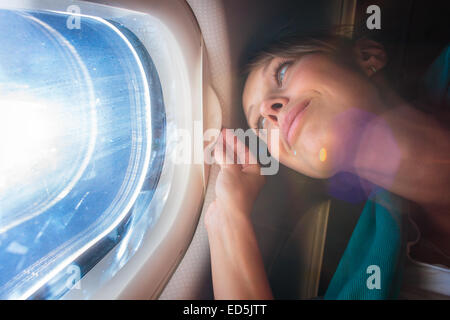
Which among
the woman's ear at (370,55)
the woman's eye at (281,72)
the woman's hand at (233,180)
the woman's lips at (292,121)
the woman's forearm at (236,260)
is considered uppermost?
the woman's ear at (370,55)

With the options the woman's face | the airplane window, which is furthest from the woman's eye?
the airplane window

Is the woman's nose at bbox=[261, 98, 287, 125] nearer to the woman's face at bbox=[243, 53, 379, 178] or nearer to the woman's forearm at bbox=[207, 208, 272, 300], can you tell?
the woman's face at bbox=[243, 53, 379, 178]

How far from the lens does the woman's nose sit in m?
0.76

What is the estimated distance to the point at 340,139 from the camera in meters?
0.76

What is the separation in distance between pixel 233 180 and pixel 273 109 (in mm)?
232

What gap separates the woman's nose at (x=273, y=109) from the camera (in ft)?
2.49

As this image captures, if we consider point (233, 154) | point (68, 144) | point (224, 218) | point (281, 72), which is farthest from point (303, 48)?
point (68, 144)

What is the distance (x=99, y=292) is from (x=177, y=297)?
7.6 inches

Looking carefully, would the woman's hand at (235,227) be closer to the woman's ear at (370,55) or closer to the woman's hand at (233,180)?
the woman's hand at (233,180)

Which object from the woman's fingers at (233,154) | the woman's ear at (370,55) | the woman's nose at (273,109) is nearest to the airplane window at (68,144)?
the woman's fingers at (233,154)

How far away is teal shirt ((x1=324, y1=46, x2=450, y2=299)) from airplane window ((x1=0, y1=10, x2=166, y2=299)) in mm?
595
